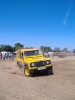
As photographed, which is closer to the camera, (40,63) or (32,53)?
(40,63)

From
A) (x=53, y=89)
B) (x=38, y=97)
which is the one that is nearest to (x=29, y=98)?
(x=38, y=97)

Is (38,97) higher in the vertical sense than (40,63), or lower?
lower

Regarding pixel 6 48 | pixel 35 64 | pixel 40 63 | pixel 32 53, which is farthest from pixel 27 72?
pixel 6 48

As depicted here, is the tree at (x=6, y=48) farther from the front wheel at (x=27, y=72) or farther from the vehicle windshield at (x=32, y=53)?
the front wheel at (x=27, y=72)

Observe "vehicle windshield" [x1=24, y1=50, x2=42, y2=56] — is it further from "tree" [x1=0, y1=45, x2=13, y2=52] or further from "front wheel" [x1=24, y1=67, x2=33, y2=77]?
"tree" [x1=0, y1=45, x2=13, y2=52]

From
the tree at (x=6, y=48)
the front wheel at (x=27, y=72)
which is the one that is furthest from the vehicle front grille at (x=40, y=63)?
the tree at (x=6, y=48)

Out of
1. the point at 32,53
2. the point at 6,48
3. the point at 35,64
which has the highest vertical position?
the point at 6,48

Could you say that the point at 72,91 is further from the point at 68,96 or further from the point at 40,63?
the point at 40,63

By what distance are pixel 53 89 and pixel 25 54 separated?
803 centimetres

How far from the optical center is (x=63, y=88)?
1074cm

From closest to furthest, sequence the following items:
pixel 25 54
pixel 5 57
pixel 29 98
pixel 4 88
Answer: pixel 29 98, pixel 4 88, pixel 25 54, pixel 5 57

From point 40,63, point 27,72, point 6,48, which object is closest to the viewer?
point 40,63

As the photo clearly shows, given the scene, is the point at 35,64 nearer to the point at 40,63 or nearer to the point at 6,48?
the point at 40,63

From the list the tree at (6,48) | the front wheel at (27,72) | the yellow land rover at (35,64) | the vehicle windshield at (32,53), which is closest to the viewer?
the front wheel at (27,72)
